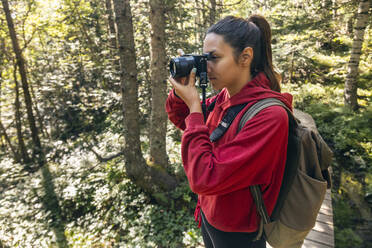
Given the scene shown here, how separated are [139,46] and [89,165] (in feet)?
12.2

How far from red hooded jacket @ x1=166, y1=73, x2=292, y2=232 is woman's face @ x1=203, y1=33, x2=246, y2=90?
0.31 feet

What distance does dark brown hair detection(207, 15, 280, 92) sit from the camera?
1206 millimetres

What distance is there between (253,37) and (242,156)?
689 millimetres

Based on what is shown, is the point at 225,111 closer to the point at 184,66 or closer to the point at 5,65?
the point at 184,66

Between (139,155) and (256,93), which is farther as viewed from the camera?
(139,155)

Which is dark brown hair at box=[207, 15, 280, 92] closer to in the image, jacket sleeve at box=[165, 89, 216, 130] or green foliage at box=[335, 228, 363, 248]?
jacket sleeve at box=[165, 89, 216, 130]

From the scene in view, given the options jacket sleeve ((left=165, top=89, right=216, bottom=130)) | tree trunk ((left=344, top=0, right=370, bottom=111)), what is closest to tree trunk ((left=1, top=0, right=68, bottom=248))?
jacket sleeve ((left=165, top=89, right=216, bottom=130))

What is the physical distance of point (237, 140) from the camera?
1.07 meters

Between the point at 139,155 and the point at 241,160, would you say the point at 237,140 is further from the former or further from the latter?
the point at 139,155

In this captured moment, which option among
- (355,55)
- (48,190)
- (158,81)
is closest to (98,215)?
(48,190)

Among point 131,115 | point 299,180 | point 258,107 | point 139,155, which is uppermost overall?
point 258,107

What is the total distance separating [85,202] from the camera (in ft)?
16.4

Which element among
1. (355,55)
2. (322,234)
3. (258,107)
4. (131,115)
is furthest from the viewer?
(355,55)

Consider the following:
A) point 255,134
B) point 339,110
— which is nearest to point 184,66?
point 255,134
